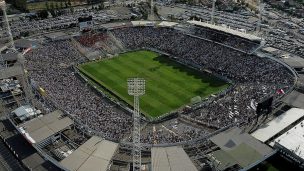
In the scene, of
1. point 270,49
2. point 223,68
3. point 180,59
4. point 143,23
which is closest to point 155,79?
point 180,59

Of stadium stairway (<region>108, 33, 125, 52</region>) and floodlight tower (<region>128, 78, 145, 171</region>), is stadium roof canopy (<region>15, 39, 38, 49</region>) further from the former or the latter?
floodlight tower (<region>128, 78, 145, 171</region>)

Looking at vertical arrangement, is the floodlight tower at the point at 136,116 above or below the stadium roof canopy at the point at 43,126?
above

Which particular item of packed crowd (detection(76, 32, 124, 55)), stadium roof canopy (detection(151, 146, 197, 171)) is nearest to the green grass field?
packed crowd (detection(76, 32, 124, 55))

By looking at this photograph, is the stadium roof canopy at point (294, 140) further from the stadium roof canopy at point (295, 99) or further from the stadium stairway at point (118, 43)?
the stadium stairway at point (118, 43)

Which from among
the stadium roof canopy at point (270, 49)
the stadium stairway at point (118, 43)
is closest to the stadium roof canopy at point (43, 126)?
the stadium stairway at point (118, 43)

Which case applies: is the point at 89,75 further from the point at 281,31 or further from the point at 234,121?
the point at 281,31

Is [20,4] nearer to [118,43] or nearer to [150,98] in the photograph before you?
[118,43]
